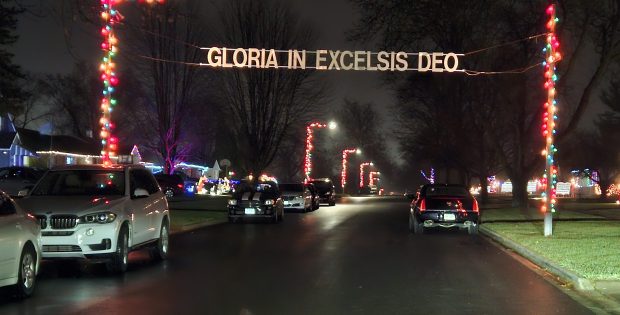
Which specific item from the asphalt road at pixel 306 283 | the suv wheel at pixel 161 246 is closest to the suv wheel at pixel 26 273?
the asphalt road at pixel 306 283

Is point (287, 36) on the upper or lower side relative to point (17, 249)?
upper

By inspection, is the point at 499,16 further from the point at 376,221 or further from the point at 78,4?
the point at 78,4

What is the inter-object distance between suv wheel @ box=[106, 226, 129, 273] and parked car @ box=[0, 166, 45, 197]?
786 inches

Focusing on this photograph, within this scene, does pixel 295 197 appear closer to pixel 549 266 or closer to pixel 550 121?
pixel 550 121

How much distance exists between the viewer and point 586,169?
70.3 m

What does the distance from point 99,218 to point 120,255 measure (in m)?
0.84

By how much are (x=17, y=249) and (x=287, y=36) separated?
108 ft

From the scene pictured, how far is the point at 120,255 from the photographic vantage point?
11.8 m

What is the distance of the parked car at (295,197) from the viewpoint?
33.5 metres

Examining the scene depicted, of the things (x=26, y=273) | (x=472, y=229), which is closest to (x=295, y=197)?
(x=472, y=229)

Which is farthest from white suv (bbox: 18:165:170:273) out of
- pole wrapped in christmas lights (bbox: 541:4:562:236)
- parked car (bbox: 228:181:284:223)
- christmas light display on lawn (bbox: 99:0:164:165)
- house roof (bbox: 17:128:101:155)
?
house roof (bbox: 17:128:101:155)

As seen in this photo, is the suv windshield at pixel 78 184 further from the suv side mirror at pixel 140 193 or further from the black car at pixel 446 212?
the black car at pixel 446 212

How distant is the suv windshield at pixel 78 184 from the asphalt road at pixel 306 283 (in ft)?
4.70

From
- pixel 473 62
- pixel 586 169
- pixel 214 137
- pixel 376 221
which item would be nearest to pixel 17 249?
pixel 376 221
